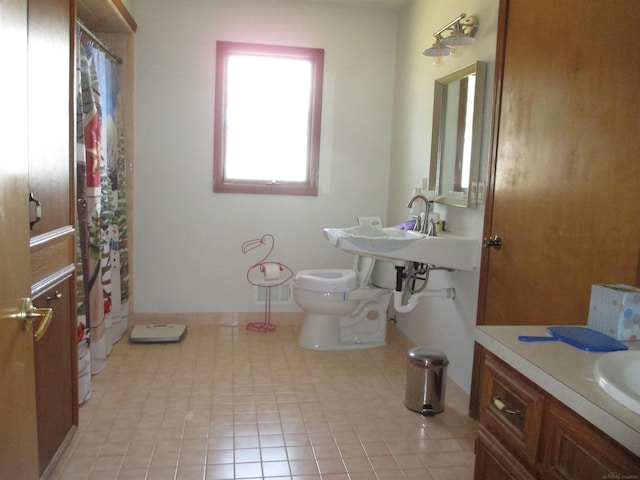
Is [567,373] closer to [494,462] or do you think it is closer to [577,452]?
[577,452]

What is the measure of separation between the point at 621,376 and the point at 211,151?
331cm

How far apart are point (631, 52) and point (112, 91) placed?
9.47 feet

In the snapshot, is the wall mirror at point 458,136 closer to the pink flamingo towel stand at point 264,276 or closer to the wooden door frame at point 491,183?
the wooden door frame at point 491,183

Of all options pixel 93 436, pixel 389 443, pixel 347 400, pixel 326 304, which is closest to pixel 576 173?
pixel 389 443

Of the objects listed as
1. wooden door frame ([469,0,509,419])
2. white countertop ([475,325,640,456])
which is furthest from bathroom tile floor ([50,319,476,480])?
white countertop ([475,325,640,456])

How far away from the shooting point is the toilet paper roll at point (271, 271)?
3867mm

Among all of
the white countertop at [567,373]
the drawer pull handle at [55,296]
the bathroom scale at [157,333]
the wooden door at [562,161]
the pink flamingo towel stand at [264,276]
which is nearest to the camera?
the white countertop at [567,373]

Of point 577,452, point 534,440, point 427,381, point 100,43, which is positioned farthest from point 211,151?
point 577,452

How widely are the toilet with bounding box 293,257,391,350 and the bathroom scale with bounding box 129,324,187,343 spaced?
2.83ft

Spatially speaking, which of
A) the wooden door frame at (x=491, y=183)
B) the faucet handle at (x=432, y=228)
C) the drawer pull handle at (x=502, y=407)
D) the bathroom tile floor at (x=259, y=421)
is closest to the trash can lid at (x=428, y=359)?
the wooden door frame at (x=491, y=183)

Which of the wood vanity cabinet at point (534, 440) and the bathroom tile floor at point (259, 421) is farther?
the bathroom tile floor at point (259, 421)

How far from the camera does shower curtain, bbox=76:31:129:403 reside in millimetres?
2600

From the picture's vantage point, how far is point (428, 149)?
335 centimetres

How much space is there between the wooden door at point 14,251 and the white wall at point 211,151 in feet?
9.09
